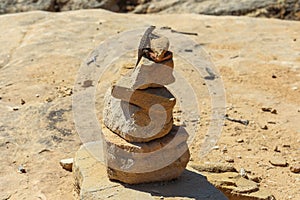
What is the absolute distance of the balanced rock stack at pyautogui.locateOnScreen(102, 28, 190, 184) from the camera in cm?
333

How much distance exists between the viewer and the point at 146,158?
3461mm

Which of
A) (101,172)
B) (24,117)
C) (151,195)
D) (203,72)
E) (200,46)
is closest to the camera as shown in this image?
(151,195)

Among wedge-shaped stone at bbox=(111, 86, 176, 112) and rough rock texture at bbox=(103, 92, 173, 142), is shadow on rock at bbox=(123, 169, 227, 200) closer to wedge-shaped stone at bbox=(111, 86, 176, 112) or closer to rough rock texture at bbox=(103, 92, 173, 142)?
rough rock texture at bbox=(103, 92, 173, 142)

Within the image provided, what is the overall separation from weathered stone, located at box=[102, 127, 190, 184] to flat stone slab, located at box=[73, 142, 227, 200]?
52 millimetres

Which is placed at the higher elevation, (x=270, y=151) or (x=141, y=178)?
(x=141, y=178)

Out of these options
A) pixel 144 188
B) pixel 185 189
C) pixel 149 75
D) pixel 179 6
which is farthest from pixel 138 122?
pixel 179 6

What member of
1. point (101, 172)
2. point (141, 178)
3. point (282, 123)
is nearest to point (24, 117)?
point (101, 172)

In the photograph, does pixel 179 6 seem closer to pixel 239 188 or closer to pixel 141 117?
pixel 239 188

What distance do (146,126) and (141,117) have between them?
7 centimetres

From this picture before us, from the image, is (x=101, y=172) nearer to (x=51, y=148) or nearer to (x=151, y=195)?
(x=151, y=195)

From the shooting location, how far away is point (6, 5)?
34.3ft

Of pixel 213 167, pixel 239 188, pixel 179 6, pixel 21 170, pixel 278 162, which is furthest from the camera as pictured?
pixel 179 6

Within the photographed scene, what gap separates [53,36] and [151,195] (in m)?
4.72

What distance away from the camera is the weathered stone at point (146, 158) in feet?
11.3
